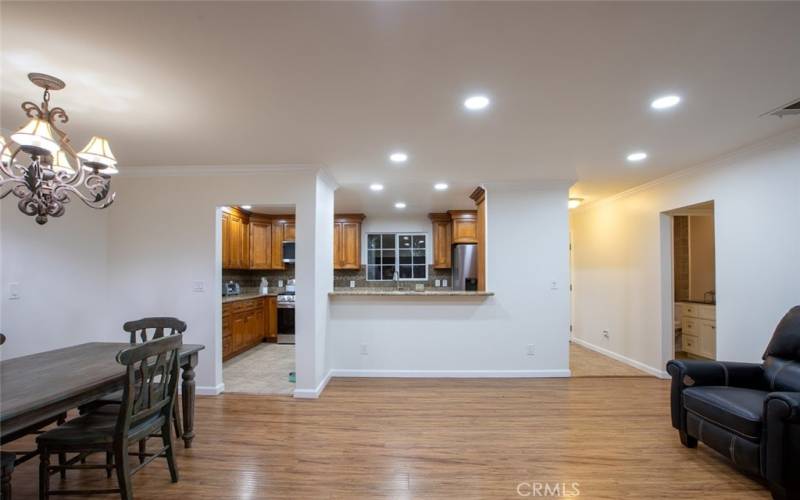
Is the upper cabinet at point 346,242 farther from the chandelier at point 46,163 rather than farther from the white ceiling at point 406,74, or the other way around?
the chandelier at point 46,163

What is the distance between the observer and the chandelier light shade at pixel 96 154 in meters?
2.09

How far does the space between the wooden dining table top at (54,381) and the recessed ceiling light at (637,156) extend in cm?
418

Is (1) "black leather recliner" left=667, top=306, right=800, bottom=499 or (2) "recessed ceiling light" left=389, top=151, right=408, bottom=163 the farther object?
(2) "recessed ceiling light" left=389, top=151, right=408, bottom=163

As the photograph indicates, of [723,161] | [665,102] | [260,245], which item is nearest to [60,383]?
[665,102]

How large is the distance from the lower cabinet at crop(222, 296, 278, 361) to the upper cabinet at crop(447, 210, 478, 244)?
3585 millimetres

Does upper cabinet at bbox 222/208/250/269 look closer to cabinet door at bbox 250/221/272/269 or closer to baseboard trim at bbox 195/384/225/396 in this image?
cabinet door at bbox 250/221/272/269

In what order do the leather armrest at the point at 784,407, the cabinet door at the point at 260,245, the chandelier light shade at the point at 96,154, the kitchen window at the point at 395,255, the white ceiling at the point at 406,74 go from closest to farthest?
1. the white ceiling at the point at 406,74
2. the leather armrest at the point at 784,407
3. the chandelier light shade at the point at 96,154
4. the cabinet door at the point at 260,245
5. the kitchen window at the point at 395,255

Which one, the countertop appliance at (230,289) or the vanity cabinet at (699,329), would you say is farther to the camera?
the countertop appliance at (230,289)

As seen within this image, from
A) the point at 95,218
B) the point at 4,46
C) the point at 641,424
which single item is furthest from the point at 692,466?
the point at 95,218

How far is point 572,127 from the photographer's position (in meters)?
2.75

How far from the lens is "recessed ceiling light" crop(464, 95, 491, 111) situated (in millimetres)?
2260

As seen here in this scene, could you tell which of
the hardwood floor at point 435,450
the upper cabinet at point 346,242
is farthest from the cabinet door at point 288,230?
the hardwood floor at point 435,450

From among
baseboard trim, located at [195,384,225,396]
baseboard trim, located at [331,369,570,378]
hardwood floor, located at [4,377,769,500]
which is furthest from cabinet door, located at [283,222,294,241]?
hardwood floor, located at [4,377,769,500]

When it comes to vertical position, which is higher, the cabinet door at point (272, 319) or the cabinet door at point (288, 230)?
the cabinet door at point (288, 230)
